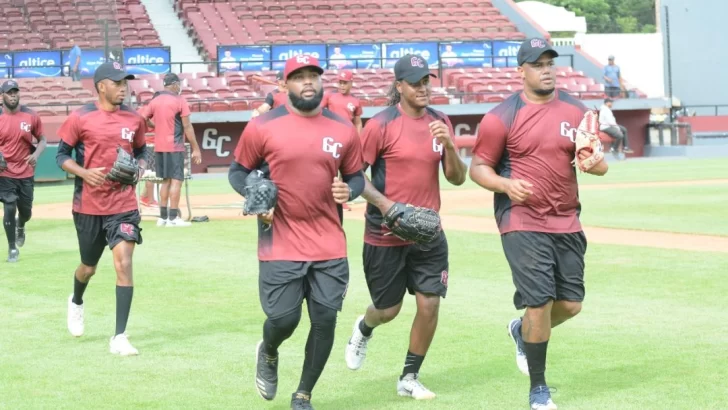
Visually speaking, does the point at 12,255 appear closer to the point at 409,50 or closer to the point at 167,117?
the point at 167,117

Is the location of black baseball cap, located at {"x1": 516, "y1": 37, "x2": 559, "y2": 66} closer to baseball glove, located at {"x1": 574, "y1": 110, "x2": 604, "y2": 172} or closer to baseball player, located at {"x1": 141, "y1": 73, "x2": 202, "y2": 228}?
baseball glove, located at {"x1": 574, "y1": 110, "x2": 604, "y2": 172}

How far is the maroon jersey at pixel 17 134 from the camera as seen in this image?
624 inches

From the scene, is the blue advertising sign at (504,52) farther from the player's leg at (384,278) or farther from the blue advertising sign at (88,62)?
the player's leg at (384,278)

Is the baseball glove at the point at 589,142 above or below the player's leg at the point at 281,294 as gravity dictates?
above

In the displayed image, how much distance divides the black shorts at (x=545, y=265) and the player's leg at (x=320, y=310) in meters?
1.10

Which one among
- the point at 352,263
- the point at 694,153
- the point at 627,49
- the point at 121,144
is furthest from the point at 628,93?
the point at 121,144

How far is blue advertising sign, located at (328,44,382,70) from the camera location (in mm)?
40281

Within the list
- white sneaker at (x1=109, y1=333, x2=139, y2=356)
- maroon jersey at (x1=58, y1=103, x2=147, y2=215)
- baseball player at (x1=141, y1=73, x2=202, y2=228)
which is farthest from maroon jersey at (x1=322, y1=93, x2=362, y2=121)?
white sneaker at (x1=109, y1=333, x2=139, y2=356)

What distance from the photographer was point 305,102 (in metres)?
6.93

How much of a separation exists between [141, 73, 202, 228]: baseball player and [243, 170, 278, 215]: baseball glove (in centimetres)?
Result: 1169

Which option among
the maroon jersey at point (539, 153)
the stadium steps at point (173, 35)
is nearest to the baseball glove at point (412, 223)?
the maroon jersey at point (539, 153)

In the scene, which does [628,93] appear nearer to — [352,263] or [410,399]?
[352,263]

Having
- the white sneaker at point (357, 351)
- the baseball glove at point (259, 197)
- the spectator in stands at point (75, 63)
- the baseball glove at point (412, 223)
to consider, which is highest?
the spectator in stands at point (75, 63)

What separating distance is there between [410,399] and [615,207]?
585 inches
